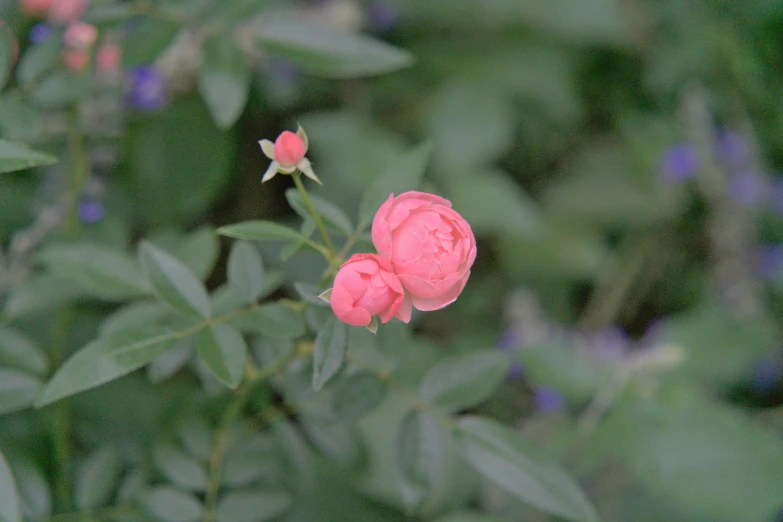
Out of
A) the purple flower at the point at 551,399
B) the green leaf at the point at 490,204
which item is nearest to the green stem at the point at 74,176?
the green leaf at the point at 490,204

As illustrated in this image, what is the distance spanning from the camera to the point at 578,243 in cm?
Result: 185

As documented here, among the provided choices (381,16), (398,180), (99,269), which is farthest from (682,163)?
(99,269)

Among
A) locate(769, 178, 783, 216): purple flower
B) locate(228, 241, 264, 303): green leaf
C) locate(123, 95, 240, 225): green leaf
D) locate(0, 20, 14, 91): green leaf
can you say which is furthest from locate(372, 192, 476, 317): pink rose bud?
locate(769, 178, 783, 216): purple flower

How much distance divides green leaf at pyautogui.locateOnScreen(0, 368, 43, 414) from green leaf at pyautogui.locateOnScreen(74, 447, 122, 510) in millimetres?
192

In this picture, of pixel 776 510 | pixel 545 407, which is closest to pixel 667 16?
pixel 545 407

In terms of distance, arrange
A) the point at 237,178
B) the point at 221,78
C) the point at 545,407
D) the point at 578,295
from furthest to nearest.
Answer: the point at 578,295 → the point at 237,178 → the point at 545,407 → the point at 221,78

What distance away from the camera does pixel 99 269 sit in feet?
3.05

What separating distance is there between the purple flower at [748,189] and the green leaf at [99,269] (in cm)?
151

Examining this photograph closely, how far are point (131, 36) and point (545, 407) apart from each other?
1121mm

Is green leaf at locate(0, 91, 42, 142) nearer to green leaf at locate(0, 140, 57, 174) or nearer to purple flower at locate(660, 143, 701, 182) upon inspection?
green leaf at locate(0, 140, 57, 174)

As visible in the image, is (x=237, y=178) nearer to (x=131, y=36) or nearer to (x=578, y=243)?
(x=131, y=36)

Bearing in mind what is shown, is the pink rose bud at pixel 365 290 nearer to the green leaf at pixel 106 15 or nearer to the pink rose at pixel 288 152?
the pink rose at pixel 288 152

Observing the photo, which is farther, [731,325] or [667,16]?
[667,16]

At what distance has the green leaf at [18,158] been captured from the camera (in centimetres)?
59
